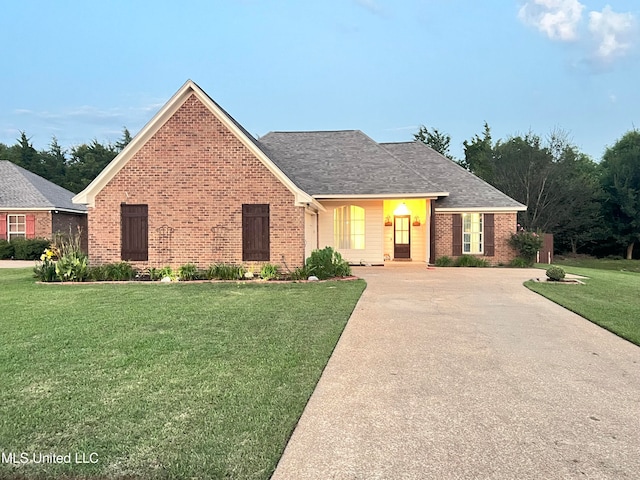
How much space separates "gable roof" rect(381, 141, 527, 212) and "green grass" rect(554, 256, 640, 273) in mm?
11535

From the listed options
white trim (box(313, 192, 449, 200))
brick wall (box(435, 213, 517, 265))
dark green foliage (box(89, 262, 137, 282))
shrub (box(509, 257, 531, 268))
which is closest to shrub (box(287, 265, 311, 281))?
white trim (box(313, 192, 449, 200))

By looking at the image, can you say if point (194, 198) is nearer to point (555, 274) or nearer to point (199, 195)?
point (199, 195)

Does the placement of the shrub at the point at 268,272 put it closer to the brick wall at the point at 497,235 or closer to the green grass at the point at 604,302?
the green grass at the point at 604,302

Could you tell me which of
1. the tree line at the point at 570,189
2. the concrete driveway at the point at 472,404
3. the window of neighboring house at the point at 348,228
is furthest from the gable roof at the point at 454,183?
the concrete driveway at the point at 472,404

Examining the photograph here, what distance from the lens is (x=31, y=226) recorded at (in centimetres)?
2319

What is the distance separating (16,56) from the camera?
82.7 feet

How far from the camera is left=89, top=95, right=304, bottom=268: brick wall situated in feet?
42.8

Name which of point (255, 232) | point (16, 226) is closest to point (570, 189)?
point (255, 232)

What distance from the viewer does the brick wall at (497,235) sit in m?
18.5

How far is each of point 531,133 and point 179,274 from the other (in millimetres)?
28500

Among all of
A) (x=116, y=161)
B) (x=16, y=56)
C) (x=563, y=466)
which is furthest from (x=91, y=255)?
(x=16, y=56)

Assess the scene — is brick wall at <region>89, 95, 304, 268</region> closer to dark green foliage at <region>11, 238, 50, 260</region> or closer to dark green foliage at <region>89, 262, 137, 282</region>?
dark green foliage at <region>89, 262, 137, 282</region>

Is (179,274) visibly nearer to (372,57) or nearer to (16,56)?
(372,57)

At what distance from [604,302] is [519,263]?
9.25m
